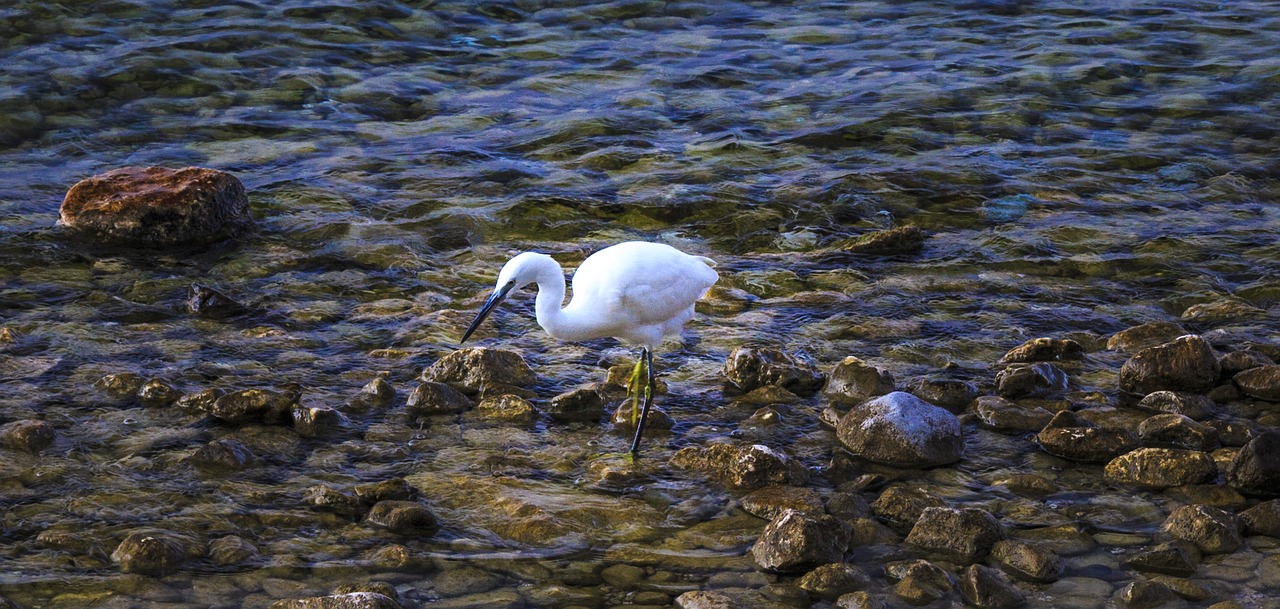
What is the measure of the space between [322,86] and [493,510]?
6.38m

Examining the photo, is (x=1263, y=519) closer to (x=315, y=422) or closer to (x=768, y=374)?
(x=768, y=374)

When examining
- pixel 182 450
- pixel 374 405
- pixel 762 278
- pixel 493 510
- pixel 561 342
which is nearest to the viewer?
pixel 493 510

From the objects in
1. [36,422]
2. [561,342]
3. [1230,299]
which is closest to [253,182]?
[561,342]

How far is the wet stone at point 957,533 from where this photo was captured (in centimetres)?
392

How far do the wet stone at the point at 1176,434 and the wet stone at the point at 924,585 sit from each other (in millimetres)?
1364

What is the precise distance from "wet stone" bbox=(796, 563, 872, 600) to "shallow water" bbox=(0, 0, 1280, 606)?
0.20 metres

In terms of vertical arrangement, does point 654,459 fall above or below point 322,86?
below

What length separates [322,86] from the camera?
9812 mm

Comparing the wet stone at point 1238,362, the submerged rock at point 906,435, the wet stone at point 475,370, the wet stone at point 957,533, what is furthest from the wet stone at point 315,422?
the wet stone at point 1238,362

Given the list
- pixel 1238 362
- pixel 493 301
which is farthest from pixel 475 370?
pixel 1238 362

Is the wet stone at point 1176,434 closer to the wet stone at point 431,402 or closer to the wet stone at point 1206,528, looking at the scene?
the wet stone at point 1206,528

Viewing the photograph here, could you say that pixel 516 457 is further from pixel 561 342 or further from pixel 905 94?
pixel 905 94

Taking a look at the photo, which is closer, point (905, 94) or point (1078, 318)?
point (1078, 318)

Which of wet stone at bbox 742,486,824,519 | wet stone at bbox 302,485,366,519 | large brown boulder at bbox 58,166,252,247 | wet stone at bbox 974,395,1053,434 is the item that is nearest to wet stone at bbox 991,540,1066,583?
wet stone at bbox 742,486,824,519
